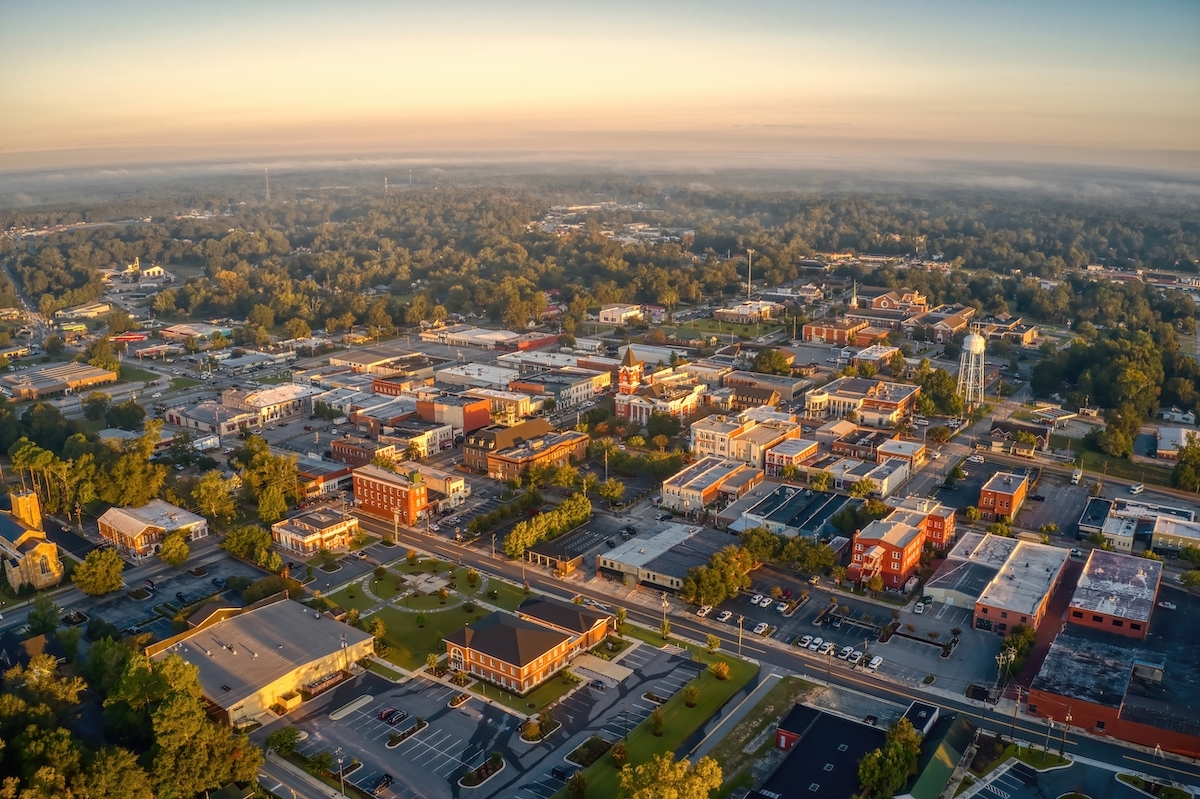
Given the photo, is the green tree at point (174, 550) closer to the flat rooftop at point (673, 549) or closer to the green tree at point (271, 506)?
the green tree at point (271, 506)

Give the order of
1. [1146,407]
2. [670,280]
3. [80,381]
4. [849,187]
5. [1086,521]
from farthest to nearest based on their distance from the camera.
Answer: [849,187] → [670,280] → [80,381] → [1146,407] → [1086,521]

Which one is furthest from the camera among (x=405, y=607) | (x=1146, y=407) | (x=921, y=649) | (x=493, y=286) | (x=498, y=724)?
(x=493, y=286)

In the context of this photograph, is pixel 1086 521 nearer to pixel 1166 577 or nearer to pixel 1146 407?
pixel 1166 577

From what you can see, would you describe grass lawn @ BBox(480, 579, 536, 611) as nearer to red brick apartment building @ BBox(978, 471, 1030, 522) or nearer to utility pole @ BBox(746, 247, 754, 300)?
red brick apartment building @ BBox(978, 471, 1030, 522)

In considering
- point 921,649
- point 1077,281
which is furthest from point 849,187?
point 921,649

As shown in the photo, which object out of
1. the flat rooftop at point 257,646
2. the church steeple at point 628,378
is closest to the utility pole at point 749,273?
the church steeple at point 628,378

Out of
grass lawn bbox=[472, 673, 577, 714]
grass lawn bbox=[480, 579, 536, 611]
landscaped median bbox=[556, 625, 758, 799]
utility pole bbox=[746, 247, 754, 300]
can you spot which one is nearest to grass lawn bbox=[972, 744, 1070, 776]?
landscaped median bbox=[556, 625, 758, 799]
